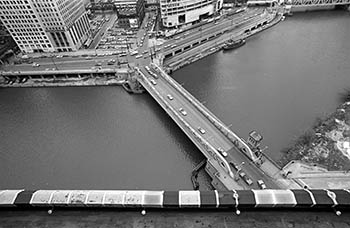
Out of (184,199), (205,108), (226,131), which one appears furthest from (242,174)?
(184,199)

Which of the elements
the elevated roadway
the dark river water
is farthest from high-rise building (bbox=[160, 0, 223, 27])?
the elevated roadway

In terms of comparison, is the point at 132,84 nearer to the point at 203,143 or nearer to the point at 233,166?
the point at 203,143

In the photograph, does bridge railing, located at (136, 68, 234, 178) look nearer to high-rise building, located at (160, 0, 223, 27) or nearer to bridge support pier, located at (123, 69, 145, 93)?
bridge support pier, located at (123, 69, 145, 93)

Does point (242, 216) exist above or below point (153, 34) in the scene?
below

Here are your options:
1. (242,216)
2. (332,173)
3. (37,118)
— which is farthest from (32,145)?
(332,173)

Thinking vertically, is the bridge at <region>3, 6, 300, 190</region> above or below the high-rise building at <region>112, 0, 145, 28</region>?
below

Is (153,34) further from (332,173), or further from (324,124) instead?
(332,173)

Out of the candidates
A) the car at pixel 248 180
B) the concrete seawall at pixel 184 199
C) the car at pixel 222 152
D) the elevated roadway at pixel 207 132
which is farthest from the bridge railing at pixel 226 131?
the concrete seawall at pixel 184 199
